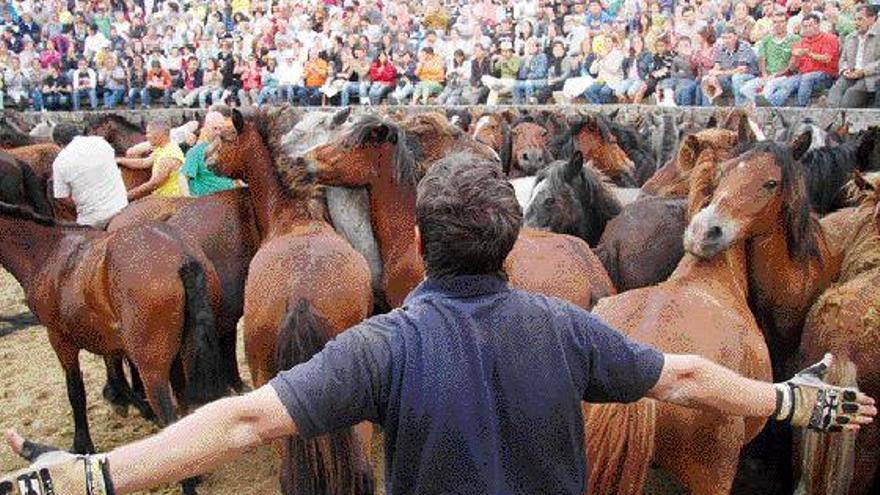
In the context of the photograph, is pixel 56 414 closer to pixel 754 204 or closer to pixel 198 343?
pixel 198 343

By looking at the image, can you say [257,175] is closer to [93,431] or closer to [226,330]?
[226,330]

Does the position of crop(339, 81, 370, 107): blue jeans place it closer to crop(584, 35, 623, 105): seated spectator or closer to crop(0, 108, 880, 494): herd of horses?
crop(584, 35, 623, 105): seated spectator

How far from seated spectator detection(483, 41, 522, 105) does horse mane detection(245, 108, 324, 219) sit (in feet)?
35.1

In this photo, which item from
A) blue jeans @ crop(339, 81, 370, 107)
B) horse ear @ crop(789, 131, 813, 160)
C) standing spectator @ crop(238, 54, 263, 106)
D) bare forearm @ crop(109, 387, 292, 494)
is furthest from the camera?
standing spectator @ crop(238, 54, 263, 106)

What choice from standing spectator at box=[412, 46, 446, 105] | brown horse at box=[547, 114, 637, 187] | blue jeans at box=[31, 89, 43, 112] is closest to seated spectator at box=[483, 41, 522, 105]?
standing spectator at box=[412, 46, 446, 105]

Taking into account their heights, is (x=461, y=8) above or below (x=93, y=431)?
above

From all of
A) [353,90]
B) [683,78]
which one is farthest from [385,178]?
[353,90]

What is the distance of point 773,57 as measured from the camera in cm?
1175

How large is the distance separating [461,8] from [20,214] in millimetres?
16216

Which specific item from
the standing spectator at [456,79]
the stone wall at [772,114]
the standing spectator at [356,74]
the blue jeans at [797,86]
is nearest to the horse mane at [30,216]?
the stone wall at [772,114]

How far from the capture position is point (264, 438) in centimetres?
172

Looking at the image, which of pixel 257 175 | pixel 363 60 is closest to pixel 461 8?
pixel 363 60

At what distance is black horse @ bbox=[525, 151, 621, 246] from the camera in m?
5.80

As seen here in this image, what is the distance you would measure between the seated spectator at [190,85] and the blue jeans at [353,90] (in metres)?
4.29
